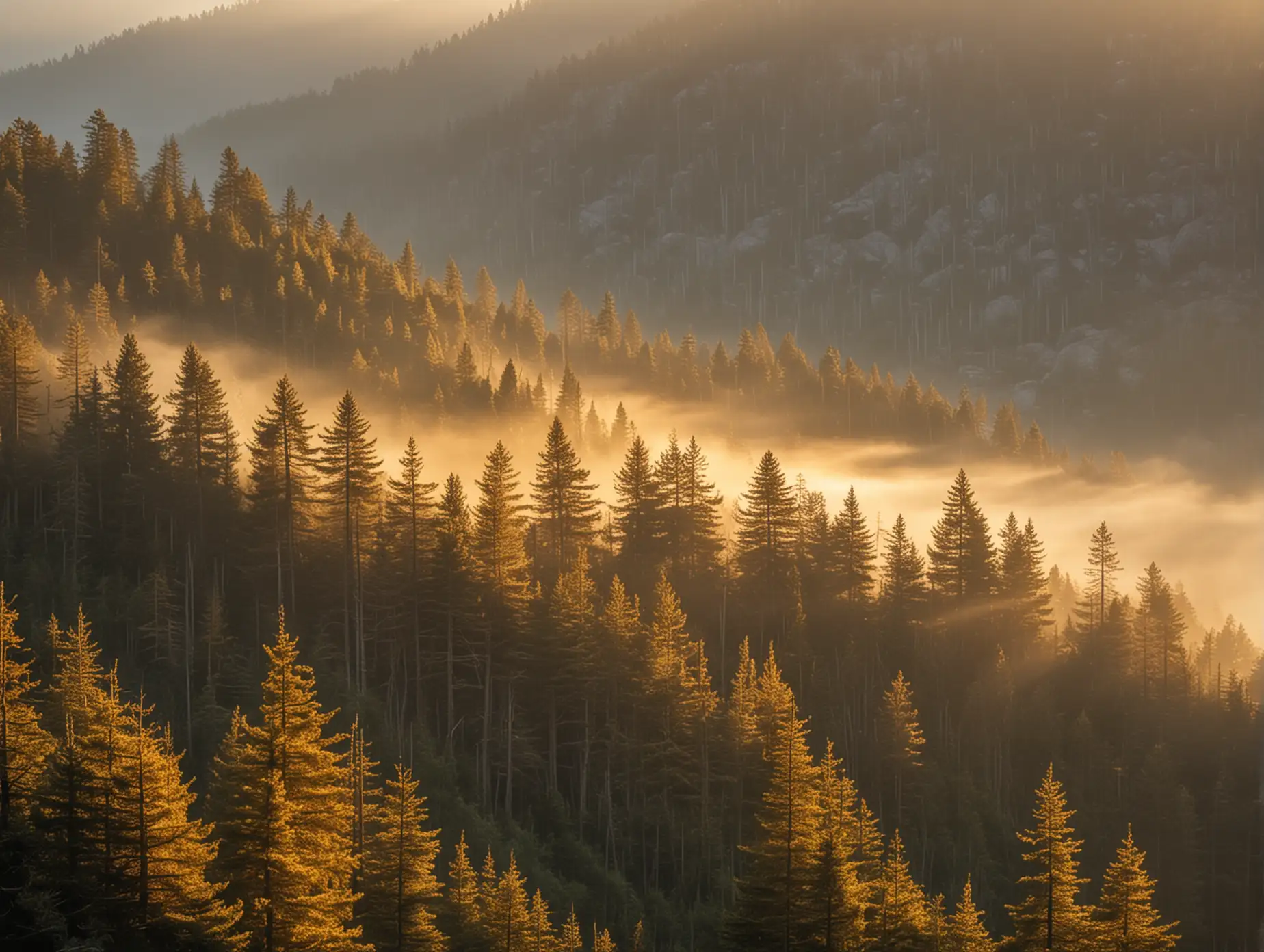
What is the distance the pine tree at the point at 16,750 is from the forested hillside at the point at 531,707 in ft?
0.58

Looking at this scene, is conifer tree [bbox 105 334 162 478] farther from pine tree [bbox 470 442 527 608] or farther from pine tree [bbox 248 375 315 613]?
pine tree [bbox 470 442 527 608]

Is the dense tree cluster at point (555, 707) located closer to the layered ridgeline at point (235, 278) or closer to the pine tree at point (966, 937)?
the pine tree at point (966, 937)

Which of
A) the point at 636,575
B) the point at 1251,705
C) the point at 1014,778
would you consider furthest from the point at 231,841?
the point at 1251,705

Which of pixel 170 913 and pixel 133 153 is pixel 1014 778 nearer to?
pixel 170 913

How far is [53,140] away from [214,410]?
7813cm

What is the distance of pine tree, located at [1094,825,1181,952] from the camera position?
155 ft

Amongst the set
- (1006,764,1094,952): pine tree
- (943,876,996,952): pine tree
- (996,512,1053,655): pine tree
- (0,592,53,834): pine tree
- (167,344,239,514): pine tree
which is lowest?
(943,876,996,952): pine tree

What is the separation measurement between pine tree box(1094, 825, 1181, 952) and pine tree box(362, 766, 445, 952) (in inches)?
858

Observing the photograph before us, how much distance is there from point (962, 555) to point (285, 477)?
50725mm

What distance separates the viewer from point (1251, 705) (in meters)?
105

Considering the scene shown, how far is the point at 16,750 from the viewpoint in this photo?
46188 millimetres

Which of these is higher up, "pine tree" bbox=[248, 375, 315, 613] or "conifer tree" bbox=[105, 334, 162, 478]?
"conifer tree" bbox=[105, 334, 162, 478]

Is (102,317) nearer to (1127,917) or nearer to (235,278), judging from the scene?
(235,278)

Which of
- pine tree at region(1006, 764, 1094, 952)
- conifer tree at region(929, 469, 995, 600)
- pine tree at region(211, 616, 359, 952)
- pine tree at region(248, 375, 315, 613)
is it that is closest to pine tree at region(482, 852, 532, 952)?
pine tree at region(211, 616, 359, 952)
